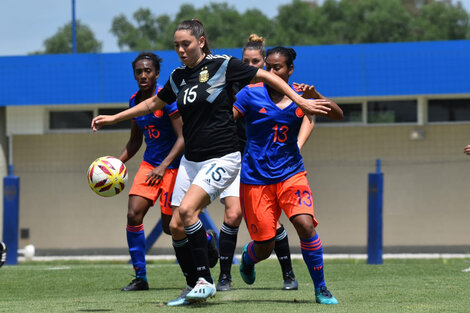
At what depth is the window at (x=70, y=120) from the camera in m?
18.7

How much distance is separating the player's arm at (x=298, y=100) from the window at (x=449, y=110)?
11656mm

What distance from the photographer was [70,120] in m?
18.8

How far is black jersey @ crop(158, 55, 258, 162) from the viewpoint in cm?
672

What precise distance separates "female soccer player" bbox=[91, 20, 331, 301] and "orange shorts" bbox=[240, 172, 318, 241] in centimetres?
40

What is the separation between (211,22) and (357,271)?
74.0 m

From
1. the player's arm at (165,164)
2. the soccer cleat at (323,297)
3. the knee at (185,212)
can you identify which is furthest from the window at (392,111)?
the knee at (185,212)

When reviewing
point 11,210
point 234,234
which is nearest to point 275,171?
point 234,234

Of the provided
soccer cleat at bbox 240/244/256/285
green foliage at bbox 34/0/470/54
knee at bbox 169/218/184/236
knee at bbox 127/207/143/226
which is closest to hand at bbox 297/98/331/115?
knee at bbox 169/218/184/236

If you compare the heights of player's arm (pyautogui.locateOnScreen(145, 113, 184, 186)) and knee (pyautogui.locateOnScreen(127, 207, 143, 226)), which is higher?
player's arm (pyautogui.locateOnScreen(145, 113, 184, 186))

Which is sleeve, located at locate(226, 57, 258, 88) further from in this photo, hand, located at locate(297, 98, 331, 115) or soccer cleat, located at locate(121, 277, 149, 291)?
soccer cleat, located at locate(121, 277, 149, 291)

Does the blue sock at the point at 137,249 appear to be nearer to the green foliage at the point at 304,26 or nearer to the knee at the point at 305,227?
the knee at the point at 305,227

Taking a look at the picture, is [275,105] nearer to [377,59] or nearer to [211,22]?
[377,59]

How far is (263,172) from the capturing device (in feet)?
23.1

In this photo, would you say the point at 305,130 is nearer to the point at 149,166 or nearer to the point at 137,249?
the point at 149,166
